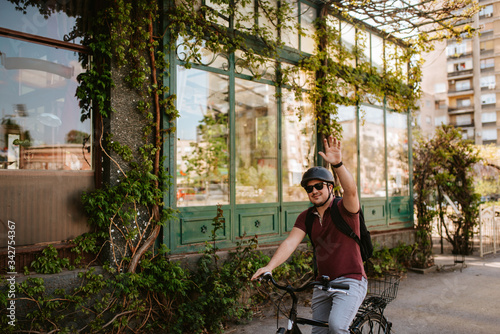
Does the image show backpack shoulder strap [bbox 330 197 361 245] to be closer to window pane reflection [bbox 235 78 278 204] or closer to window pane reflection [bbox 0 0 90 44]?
window pane reflection [bbox 235 78 278 204]

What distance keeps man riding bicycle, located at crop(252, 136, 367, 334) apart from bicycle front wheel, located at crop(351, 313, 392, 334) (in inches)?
10.1

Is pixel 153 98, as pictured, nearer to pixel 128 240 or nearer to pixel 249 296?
pixel 128 240

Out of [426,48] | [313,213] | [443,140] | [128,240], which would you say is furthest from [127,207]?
[443,140]

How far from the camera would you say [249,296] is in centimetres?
621

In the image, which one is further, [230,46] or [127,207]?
[230,46]

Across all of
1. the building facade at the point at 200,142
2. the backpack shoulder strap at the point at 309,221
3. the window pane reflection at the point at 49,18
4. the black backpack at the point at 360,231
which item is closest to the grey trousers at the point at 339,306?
the black backpack at the point at 360,231

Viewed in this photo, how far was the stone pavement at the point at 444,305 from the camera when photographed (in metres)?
5.56

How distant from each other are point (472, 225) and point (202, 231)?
8615mm

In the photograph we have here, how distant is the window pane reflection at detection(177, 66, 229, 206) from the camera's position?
20.7ft

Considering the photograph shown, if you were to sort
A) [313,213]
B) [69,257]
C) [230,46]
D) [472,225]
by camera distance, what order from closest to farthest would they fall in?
[313,213], [69,257], [230,46], [472,225]

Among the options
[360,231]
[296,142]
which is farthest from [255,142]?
[360,231]

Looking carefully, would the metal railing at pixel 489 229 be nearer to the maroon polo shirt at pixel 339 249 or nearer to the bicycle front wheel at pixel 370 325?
the bicycle front wheel at pixel 370 325

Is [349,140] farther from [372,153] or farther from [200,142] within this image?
[200,142]

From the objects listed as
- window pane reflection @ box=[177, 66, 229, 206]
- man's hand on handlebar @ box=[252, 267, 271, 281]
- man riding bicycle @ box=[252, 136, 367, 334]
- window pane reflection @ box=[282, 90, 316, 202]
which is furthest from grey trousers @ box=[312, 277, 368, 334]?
window pane reflection @ box=[282, 90, 316, 202]
